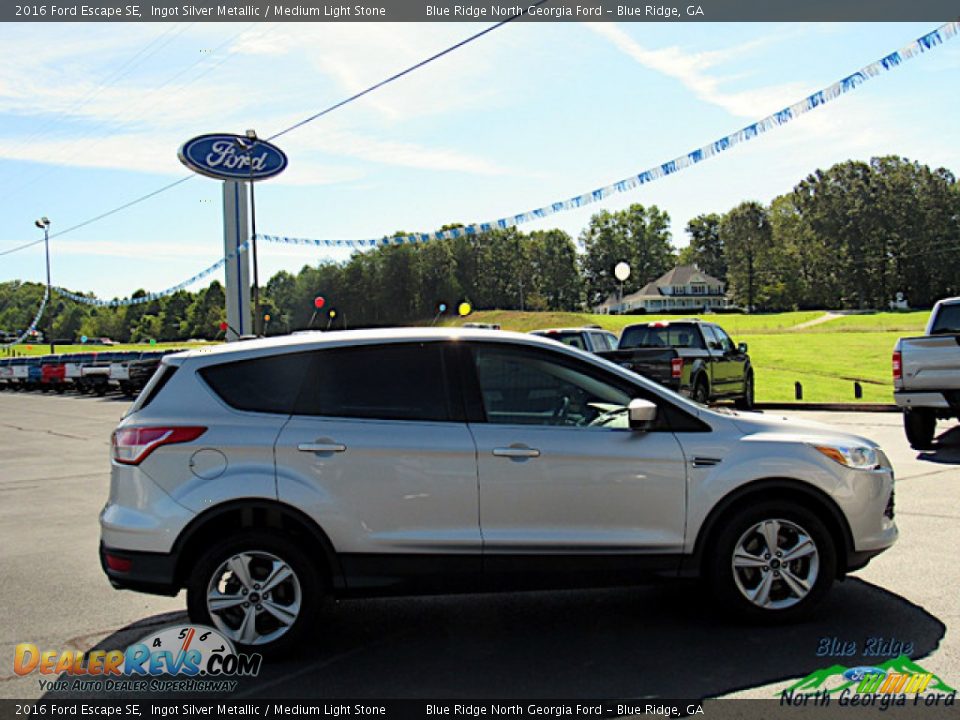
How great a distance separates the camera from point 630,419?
5039mm

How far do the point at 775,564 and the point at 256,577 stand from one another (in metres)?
Result: 2.91

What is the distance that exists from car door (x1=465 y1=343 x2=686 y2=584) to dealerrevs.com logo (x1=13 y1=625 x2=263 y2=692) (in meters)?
1.48

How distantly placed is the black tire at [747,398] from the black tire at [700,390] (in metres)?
2.54

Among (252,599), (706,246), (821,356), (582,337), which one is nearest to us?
(252,599)

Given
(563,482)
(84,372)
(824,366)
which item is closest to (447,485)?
(563,482)

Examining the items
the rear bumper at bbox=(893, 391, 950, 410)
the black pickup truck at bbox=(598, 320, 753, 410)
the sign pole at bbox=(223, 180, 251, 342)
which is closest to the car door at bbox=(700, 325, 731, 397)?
the black pickup truck at bbox=(598, 320, 753, 410)

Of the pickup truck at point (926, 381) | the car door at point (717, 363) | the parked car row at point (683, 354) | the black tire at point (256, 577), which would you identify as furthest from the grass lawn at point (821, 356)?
the black tire at point (256, 577)

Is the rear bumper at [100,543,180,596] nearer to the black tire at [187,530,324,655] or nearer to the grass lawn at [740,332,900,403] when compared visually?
the black tire at [187,530,324,655]

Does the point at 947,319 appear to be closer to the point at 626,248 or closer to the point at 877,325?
the point at 877,325

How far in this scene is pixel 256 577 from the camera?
4.80 m

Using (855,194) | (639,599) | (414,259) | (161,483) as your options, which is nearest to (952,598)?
(639,599)

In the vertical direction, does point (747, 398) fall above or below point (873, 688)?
above

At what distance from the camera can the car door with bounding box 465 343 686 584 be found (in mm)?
4934

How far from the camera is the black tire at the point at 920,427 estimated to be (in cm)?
1220
